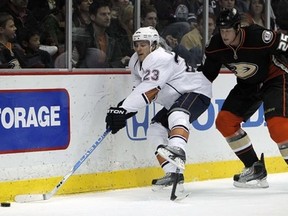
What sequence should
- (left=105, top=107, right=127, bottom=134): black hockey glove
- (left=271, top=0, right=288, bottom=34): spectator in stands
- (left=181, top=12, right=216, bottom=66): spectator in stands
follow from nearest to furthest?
(left=105, top=107, right=127, bottom=134): black hockey glove
(left=181, top=12, right=216, bottom=66): spectator in stands
(left=271, top=0, right=288, bottom=34): spectator in stands

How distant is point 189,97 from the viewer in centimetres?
663

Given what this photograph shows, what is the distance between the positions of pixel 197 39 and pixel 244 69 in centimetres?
111

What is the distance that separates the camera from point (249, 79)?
668 centimetres

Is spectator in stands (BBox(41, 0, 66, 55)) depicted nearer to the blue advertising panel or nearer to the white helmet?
the blue advertising panel

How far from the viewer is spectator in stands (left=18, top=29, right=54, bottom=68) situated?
6.39m

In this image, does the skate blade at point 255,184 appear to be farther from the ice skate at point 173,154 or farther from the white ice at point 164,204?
the ice skate at point 173,154

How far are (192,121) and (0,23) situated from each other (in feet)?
4.69

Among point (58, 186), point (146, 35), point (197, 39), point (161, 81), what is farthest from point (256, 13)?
point (58, 186)

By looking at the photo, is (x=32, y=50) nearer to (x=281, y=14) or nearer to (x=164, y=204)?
(x=164, y=204)

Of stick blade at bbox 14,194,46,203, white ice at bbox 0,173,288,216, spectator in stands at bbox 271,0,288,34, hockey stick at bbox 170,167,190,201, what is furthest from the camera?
spectator in stands at bbox 271,0,288,34

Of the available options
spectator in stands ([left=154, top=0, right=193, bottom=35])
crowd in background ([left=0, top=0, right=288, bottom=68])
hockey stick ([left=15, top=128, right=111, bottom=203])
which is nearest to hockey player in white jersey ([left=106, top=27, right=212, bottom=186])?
hockey stick ([left=15, top=128, right=111, bottom=203])

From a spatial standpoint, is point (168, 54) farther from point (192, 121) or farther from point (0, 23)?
point (0, 23)

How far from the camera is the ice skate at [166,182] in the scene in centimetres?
648

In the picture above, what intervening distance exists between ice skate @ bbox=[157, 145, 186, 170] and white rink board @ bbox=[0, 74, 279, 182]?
0.43 meters
